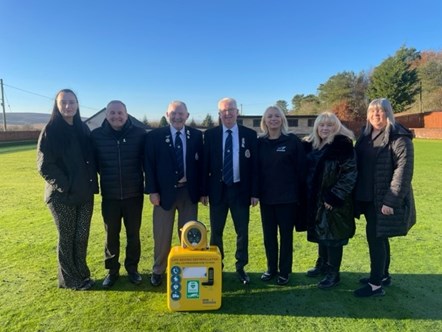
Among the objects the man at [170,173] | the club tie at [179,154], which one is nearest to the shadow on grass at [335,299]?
the man at [170,173]

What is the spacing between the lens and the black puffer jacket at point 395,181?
10.7ft

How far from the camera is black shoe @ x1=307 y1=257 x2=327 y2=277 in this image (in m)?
4.05

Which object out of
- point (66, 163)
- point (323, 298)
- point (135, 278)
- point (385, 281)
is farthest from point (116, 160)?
point (385, 281)

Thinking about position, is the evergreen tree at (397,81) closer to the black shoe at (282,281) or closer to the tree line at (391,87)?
the tree line at (391,87)

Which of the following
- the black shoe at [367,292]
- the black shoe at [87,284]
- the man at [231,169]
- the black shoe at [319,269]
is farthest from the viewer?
the black shoe at [319,269]

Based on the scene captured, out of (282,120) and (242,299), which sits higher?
(282,120)

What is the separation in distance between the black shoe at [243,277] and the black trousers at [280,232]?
27 cm

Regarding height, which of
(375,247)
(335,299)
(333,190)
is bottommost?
(335,299)

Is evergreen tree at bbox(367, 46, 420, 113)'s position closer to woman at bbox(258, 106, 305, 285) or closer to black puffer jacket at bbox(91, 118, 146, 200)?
woman at bbox(258, 106, 305, 285)

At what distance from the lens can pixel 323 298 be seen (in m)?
3.52

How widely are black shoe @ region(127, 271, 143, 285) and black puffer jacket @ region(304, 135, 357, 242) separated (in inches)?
74.9

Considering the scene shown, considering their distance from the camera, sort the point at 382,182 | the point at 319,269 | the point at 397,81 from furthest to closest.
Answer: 1. the point at 397,81
2. the point at 319,269
3. the point at 382,182

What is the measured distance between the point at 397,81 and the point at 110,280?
2039 inches

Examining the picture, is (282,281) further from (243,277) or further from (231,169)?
(231,169)
